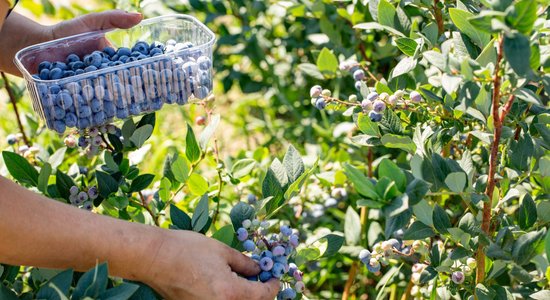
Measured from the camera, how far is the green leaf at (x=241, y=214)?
1251 mm

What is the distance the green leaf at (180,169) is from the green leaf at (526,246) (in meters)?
0.58

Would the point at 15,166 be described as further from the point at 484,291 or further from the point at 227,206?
the point at 484,291

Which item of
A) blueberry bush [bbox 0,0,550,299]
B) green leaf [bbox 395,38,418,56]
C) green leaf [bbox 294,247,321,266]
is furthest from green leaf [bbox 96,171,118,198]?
green leaf [bbox 395,38,418,56]

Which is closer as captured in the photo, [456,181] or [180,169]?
[456,181]

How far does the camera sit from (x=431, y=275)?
129cm

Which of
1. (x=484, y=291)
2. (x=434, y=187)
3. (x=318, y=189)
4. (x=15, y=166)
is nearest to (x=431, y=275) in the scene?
(x=484, y=291)

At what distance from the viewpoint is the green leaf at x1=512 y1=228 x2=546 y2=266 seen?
108cm

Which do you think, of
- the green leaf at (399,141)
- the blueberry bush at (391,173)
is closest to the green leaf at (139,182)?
the blueberry bush at (391,173)

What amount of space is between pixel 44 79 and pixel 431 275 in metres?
0.75

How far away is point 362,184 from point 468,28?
1.01ft

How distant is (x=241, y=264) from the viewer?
1.14 meters

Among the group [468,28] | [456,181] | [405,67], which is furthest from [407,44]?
[456,181]

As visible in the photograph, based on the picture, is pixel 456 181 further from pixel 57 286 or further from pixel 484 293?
pixel 57 286

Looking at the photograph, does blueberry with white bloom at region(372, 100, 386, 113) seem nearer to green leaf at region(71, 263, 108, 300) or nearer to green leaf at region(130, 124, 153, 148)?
green leaf at region(130, 124, 153, 148)
